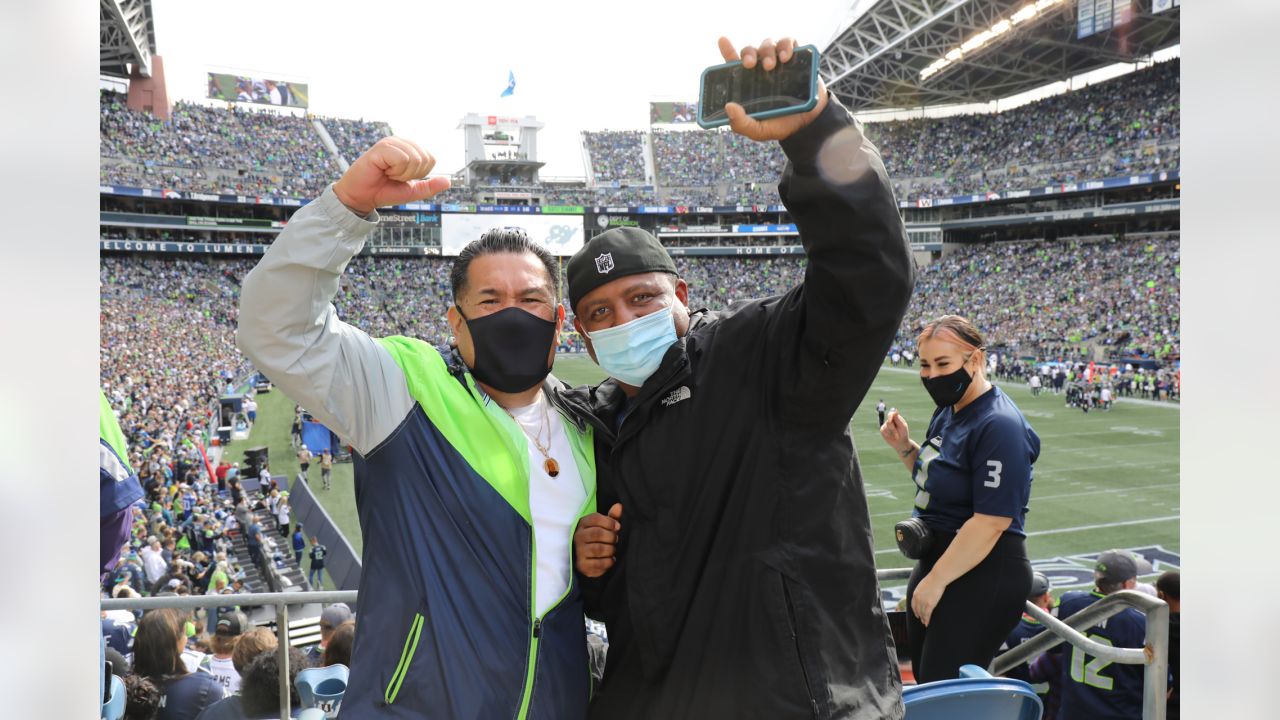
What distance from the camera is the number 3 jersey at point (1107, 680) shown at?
10.5 feet

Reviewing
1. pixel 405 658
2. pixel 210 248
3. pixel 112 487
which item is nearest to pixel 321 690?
pixel 112 487

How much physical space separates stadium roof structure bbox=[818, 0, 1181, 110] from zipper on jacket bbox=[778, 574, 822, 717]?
4310 cm

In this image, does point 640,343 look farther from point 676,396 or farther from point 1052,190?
point 1052,190

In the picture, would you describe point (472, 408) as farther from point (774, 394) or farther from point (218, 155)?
point (218, 155)

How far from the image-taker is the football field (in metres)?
14.1

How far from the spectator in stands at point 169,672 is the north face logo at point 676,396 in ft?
9.52

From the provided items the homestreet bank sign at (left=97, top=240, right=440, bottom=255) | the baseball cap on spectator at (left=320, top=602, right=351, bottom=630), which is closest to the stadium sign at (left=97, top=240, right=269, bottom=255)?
the homestreet bank sign at (left=97, top=240, right=440, bottom=255)

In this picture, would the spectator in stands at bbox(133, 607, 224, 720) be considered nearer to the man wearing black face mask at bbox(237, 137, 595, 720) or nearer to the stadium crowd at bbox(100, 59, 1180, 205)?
the man wearing black face mask at bbox(237, 137, 595, 720)

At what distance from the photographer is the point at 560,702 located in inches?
72.0

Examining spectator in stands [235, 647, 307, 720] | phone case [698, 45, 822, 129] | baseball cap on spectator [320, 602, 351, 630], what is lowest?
baseball cap on spectator [320, 602, 351, 630]

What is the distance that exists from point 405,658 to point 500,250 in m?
0.96

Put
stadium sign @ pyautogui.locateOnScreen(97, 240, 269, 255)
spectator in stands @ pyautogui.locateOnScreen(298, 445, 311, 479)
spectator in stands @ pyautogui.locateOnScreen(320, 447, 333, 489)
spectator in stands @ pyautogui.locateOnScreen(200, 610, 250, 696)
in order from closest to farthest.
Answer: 1. spectator in stands @ pyautogui.locateOnScreen(200, 610, 250, 696)
2. spectator in stands @ pyautogui.locateOnScreen(320, 447, 333, 489)
3. spectator in stands @ pyautogui.locateOnScreen(298, 445, 311, 479)
4. stadium sign @ pyautogui.locateOnScreen(97, 240, 269, 255)

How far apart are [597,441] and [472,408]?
0.32 m
